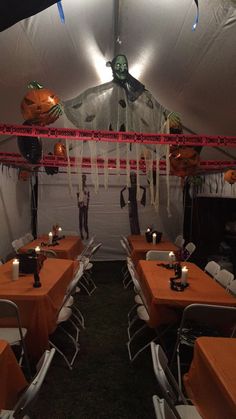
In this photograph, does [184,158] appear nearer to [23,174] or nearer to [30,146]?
[30,146]

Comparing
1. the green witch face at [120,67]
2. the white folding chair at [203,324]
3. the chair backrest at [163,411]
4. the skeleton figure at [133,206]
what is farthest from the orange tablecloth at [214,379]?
the skeleton figure at [133,206]

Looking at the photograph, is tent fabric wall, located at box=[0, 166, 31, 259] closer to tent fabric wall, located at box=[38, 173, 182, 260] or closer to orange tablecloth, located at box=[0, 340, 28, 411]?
tent fabric wall, located at box=[38, 173, 182, 260]

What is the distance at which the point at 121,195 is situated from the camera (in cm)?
717

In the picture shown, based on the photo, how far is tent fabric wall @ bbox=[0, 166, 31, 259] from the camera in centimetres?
532

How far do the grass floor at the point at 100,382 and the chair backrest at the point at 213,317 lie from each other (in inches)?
25.2

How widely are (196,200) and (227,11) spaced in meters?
5.04

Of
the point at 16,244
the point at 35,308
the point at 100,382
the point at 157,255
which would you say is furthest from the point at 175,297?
the point at 16,244

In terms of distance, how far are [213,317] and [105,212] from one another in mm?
4984

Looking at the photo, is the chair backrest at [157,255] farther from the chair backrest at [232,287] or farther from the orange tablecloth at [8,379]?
the orange tablecloth at [8,379]

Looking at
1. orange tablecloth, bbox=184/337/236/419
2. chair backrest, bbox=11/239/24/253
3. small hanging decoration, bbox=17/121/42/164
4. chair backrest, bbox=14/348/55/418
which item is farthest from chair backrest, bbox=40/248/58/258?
chair backrest, bbox=14/348/55/418

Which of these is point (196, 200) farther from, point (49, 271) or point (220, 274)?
point (49, 271)

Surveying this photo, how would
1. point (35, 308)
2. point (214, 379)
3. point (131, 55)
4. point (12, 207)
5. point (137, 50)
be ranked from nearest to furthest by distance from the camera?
point (214, 379) → point (35, 308) → point (137, 50) → point (131, 55) → point (12, 207)

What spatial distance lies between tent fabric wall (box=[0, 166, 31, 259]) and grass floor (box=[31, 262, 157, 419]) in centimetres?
254

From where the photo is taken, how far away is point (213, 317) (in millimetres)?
2395
